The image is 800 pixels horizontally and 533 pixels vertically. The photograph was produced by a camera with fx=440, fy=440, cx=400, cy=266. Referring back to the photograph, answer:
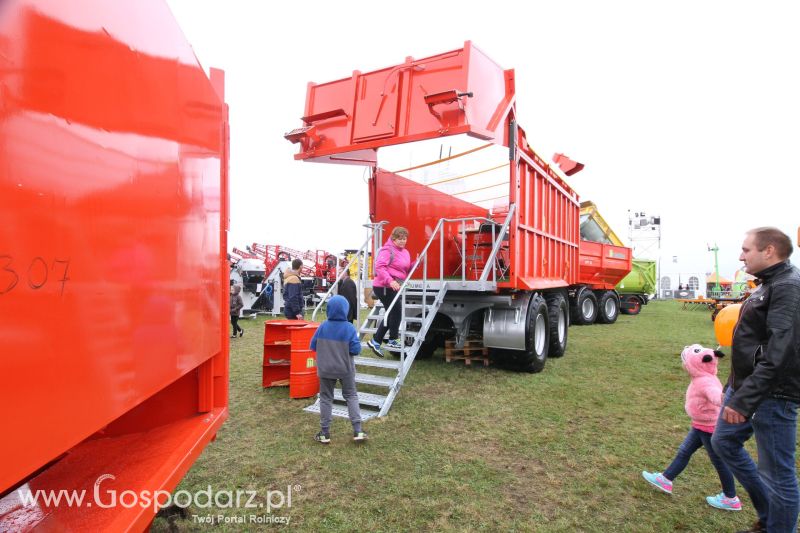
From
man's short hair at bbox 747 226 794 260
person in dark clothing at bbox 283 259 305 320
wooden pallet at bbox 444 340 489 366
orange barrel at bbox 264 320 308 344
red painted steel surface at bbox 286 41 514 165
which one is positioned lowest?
wooden pallet at bbox 444 340 489 366

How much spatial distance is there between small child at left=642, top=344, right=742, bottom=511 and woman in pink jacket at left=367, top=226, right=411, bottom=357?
3.30 m

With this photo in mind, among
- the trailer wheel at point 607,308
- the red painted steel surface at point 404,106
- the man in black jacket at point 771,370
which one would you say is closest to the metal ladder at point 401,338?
the red painted steel surface at point 404,106

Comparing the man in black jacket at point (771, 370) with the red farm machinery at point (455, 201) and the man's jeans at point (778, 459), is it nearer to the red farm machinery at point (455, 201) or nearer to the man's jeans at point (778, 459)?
Result: the man's jeans at point (778, 459)

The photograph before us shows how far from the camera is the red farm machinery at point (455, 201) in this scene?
17.1 feet

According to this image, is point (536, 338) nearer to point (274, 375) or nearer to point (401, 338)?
point (401, 338)

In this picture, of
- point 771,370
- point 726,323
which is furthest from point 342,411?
point 726,323

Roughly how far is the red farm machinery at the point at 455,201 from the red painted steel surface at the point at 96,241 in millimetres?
3352

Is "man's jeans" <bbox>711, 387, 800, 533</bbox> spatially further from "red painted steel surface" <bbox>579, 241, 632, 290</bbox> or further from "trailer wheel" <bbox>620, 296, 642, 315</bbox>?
"trailer wheel" <bbox>620, 296, 642, 315</bbox>

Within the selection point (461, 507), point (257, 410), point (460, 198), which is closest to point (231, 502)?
point (461, 507)

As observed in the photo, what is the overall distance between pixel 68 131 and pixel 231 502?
2873 mm

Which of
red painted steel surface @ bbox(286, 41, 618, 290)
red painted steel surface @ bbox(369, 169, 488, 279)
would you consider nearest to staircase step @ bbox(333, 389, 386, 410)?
red painted steel surface @ bbox(286, 41, 618, 290)

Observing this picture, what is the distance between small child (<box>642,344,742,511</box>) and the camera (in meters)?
2.96

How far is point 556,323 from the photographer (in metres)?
7.67

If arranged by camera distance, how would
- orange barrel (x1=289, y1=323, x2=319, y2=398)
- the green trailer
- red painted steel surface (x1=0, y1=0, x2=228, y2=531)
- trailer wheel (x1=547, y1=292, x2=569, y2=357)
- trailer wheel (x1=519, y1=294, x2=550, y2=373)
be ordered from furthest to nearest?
the green trailer, trailer wheel (x1=547, y1=292, x2=569, y2=357), trailer wheel (x1=519, y1=294, x2=550, y2=373), orange barrel (x1=289, y1=323, x2=319, y2=398), red painted steel surface (x1=0, y1=0, x2=228, y2=531)
